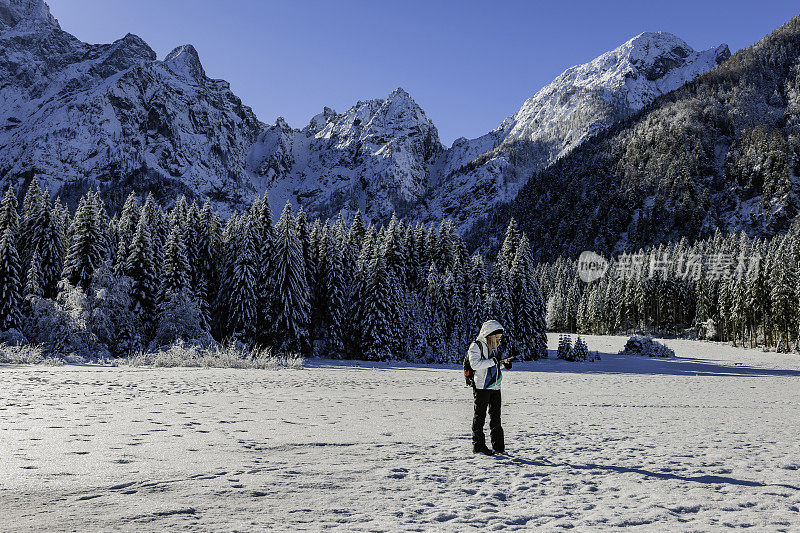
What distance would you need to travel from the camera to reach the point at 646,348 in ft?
198

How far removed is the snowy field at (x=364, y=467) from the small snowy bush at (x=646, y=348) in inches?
2026

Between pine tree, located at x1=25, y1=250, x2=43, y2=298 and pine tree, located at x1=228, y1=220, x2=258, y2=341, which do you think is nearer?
pine tree, located at x1=25, y1=250, x2=43, y2=298

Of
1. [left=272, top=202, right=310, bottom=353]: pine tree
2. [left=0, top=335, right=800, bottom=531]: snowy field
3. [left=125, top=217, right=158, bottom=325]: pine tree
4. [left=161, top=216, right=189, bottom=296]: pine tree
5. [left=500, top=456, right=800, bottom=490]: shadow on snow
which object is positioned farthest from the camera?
[left=272, top=202, right=310, bottom=353]: pine tree

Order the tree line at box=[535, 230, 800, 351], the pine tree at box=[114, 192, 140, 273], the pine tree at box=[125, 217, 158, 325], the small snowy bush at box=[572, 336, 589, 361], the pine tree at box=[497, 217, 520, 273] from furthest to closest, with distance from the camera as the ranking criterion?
the tree line at box=[535, 230, 800, 351] < the pine tree at box=[497, 217, 520, 273] < the small snowy bush at box=[572, 336, 589, 361] < the pine tree at box=[114, 192, 140, 273] < the pine tree at box=[125, 217, 158, 325]

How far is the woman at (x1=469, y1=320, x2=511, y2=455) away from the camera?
7.61m

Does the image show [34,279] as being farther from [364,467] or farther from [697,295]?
Result: [697,295]

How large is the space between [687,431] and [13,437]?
1262cm

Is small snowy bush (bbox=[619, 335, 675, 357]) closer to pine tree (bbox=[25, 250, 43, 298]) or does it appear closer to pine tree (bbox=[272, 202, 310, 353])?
pine tree (bbox=[272, 202, 310, 353])

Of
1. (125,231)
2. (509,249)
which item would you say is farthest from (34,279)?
(509,249)

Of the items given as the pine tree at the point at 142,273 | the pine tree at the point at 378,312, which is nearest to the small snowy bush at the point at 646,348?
the pine tree at the point at 378,312

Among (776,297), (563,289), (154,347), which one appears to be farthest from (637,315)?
(154,347)

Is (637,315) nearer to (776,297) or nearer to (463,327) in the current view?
(776,297)

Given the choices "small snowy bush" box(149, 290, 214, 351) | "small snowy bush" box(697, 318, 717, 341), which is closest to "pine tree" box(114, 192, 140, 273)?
"small snowy bush" box(149, 290, 214, 351)

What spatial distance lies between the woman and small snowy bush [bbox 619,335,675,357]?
59982 millimetres
